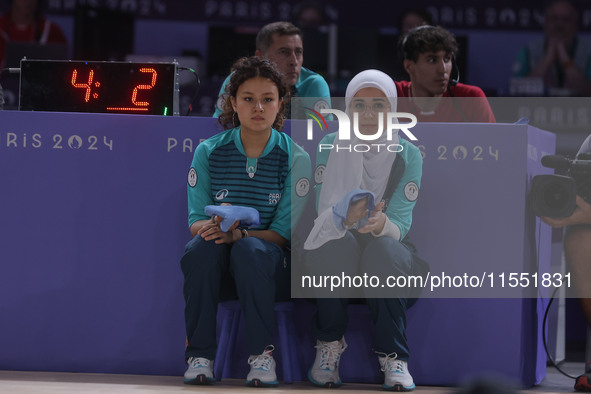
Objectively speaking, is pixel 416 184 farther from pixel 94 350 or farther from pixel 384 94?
pixel 94 350

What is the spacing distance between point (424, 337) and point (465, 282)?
0.77ft

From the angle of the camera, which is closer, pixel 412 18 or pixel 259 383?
pixel 259 383

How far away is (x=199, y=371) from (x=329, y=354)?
16.7 inches

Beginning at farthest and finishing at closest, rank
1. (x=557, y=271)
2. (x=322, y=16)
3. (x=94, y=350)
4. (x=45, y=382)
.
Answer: (x=322, y=16) < (x=557, y=271) < (x=94, y=350) < (x=45, y=382)

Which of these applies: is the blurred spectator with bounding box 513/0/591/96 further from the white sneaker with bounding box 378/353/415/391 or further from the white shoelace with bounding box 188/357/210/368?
the white shoelace with bounding box 188/357/210/368

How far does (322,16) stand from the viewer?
22.3 feet

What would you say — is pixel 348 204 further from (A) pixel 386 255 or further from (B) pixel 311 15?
(B) pixel 311 15

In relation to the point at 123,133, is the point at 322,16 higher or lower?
higher

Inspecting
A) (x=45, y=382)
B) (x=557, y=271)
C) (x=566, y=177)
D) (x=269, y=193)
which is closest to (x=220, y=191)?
(x=269, y=193)

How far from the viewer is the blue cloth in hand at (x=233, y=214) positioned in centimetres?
262

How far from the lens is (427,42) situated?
3.54 metres

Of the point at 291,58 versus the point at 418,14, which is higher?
the point at 418,14

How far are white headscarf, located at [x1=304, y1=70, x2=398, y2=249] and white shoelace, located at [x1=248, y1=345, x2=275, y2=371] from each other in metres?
0.38

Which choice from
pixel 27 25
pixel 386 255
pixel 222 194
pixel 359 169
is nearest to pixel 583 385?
pixel 386 255
